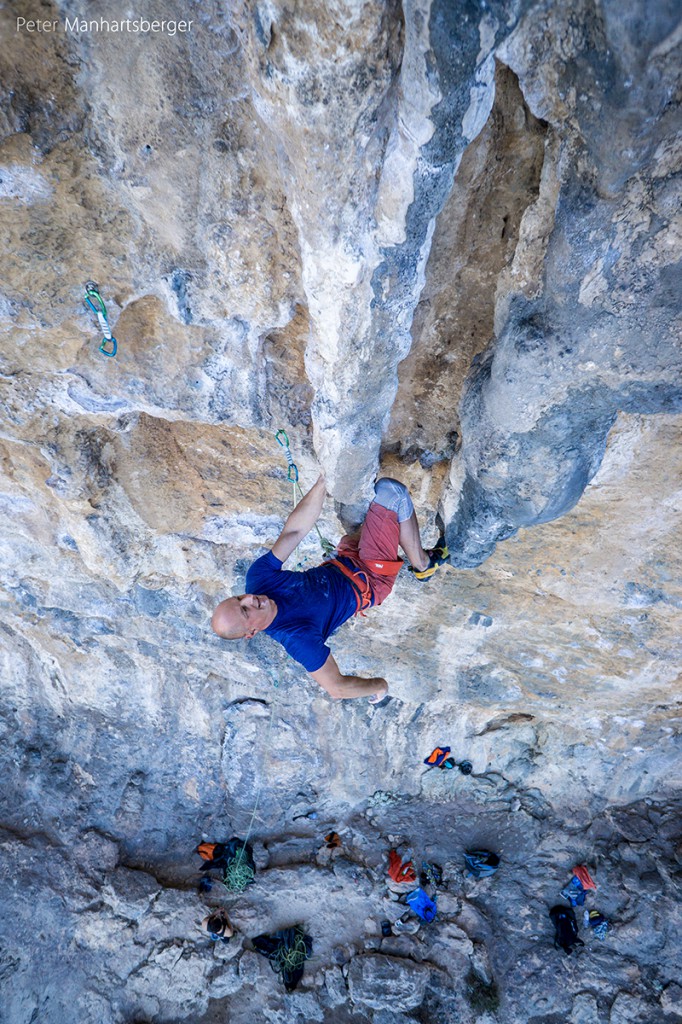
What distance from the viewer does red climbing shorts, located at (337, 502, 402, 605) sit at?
2.42 m

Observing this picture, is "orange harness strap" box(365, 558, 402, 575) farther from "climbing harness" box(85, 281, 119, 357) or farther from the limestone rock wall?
"climbing harness" box(85, 281, 119, 357)

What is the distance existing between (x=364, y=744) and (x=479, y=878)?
153 cm

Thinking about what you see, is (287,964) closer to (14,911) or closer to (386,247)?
(14,911)

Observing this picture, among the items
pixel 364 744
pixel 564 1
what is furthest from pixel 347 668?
pixel 564 1

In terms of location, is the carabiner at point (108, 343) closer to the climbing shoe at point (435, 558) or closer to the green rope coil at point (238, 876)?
the climbing shoe at point (435, 558)

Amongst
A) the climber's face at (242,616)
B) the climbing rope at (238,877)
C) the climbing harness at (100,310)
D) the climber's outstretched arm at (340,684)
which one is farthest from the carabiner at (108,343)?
the climbing rope at (238,877)

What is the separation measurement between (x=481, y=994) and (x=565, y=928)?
845mm

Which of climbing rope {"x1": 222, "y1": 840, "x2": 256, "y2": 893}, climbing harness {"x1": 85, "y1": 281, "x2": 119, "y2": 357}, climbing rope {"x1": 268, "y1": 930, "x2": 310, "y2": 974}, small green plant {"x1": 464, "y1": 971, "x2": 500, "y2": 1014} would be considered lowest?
small green plant {"x1": 464, "y1": 971, "x2": 500, "y2": 1014}

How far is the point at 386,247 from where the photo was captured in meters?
1.44

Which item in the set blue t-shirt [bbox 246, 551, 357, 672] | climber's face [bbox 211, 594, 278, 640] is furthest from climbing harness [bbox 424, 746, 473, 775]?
climber's face [bbox 211, 594, 278, 640]

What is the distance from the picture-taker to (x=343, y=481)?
7.01 ft

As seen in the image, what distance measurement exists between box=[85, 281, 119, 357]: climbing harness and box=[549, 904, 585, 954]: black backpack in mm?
5316

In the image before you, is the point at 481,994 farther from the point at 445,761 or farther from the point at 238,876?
the point at 238,876

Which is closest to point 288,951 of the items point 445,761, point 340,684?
point 445,761
